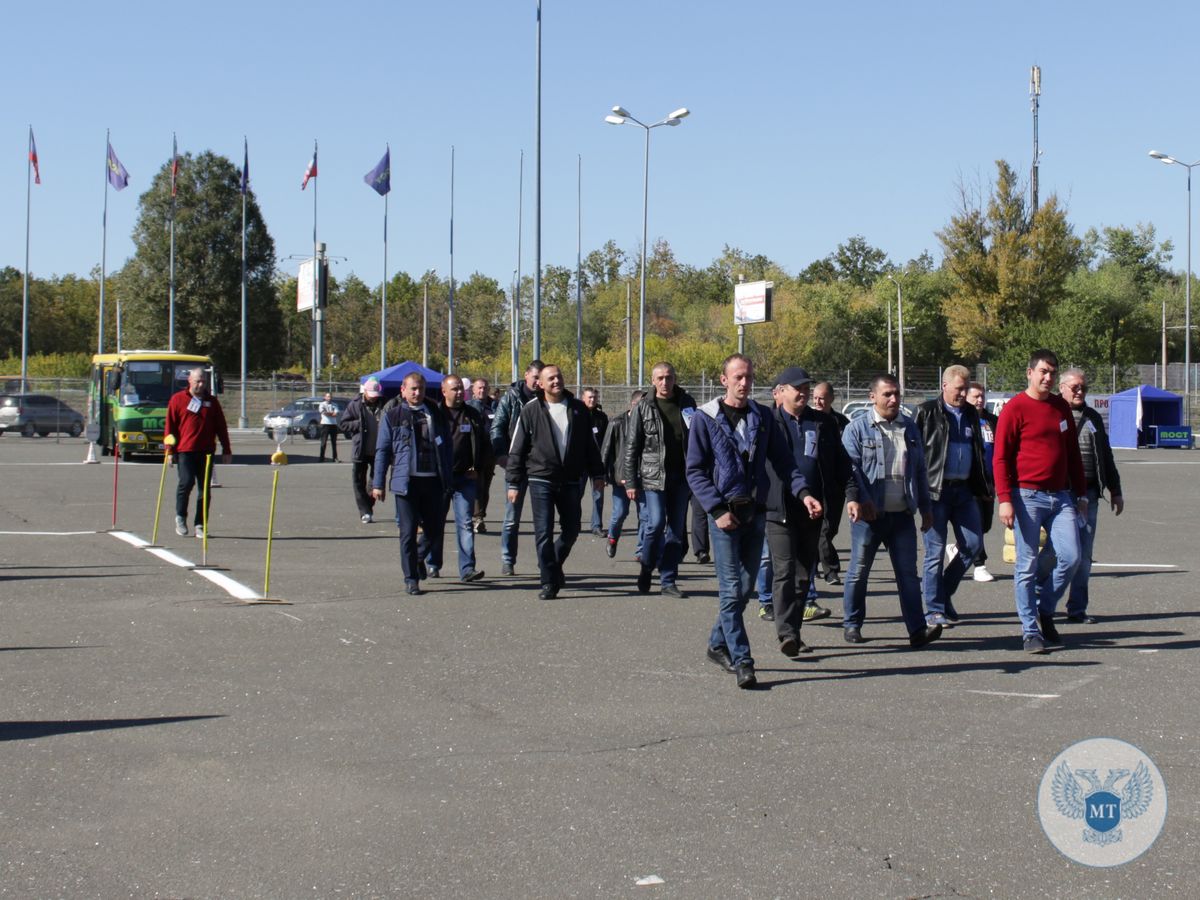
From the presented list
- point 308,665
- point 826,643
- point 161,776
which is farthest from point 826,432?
point 161,776

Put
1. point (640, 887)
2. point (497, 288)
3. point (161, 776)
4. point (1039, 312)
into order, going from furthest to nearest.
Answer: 1. point (497, 288)
2. point (1039, 312)
3. point (161, 776)
4. point (640, 887)

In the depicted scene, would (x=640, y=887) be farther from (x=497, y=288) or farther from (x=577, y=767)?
(x=497, y=288)

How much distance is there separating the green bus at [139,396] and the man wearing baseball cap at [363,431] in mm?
16392

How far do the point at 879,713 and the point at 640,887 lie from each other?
9.02 feet

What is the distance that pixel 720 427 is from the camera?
7691mm

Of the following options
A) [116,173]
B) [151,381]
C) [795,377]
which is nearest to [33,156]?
[116,173]

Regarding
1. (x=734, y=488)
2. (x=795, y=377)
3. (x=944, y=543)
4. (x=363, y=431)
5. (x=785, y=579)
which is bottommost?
(x=785, y=579)

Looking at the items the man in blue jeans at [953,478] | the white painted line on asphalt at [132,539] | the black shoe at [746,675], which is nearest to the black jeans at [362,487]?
the white painted line on asphalt at [132,539]

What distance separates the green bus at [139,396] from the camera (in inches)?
1286

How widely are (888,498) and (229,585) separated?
5428 mm

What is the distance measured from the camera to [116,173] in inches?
2381

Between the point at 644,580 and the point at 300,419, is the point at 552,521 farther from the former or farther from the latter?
the point at 300,419

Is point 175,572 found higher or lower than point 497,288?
lower

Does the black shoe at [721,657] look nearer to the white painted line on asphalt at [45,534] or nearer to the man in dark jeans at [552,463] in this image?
the man in dark jeans at [552,463]
